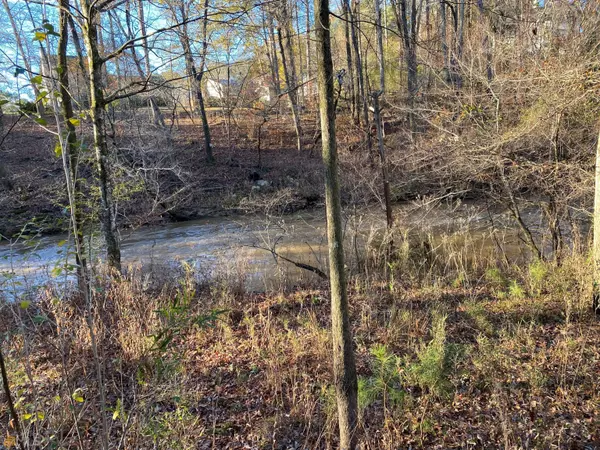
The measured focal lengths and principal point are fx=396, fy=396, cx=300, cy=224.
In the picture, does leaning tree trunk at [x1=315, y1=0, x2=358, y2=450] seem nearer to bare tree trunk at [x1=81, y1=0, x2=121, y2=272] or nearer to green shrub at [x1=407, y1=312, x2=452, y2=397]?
green shrub at [x1=407, y1=312, x2=452, y2=397]

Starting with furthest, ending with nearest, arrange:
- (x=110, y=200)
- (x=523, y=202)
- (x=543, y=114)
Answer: (x=523, y=202) → (x=110, y=200) → (x=543, y=114)

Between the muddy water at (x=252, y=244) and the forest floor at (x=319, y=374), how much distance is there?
2280mm

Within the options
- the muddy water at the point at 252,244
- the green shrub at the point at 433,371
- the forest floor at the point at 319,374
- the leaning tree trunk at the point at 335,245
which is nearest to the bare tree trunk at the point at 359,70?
the leaning tree trunk at the point at 335,245

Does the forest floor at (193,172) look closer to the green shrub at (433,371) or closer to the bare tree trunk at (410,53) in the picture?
the bare tree trunk at (410,53)

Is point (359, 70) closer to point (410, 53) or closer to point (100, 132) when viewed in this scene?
point (410, 53)

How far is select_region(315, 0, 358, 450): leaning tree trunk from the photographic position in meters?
2.61

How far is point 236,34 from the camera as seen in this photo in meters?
3.29

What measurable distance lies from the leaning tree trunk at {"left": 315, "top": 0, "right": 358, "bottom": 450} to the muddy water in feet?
15.1

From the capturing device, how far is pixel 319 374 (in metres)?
4.36

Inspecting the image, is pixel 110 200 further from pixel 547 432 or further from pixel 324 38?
pixel 547 432

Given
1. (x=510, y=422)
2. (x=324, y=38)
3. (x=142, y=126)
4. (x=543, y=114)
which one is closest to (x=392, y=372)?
(x=510, y=422)

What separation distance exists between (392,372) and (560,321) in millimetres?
2856

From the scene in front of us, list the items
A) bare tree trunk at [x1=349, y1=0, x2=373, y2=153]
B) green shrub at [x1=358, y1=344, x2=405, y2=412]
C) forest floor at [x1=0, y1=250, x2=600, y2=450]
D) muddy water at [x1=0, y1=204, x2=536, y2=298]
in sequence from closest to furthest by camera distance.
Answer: bare tree trunk at [x1=349, y1=0, x2=373, y2=153] < forest floor at [x1=0, y1=250, x2=600, y2=450] < green shrub at [x1=358, y1=344, x2=405, y2=412] < muddy water at [x1=0, y1=204, x2=536, y2=298]

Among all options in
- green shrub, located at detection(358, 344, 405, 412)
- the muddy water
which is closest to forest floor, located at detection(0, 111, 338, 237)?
the muddy water
